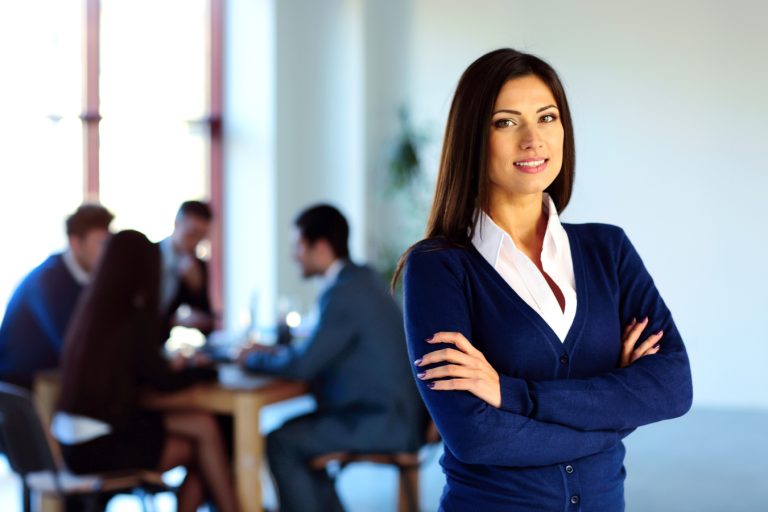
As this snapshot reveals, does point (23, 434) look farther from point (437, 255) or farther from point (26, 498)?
point (437, 255)

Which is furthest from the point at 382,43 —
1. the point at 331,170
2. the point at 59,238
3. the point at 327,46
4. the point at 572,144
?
the point at 572,144

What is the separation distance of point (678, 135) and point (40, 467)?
437 cm

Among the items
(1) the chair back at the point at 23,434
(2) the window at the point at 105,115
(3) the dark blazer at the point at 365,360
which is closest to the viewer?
(1) the chair back at the point at 23,434

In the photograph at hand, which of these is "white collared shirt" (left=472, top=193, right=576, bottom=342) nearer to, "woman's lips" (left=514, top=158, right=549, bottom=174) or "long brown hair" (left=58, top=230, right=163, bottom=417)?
"woman's lips" (left=514, top=158, right=549, bottom=174)

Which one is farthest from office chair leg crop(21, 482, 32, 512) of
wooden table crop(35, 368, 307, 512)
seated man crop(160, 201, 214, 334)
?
seated man crop(160, 201, 214, 334)

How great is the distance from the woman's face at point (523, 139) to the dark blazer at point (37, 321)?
110 inches

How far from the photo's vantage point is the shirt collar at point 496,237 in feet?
5.51

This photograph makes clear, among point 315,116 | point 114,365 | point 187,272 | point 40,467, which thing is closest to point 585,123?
point 315,116

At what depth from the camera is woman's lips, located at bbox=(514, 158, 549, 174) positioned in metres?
1.65

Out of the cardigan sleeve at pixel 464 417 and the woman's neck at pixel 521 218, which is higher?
the woman's neck at pixel 521 218

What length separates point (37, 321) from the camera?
4023 millimetres

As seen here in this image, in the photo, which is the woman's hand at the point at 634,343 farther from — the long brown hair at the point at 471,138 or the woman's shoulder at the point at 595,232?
the long brown hair at the point at 471,138

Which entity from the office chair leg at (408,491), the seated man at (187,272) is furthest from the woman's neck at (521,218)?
the seated man at (187,272)

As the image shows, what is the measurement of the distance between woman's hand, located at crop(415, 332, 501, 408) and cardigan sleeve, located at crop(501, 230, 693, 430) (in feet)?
0.07
